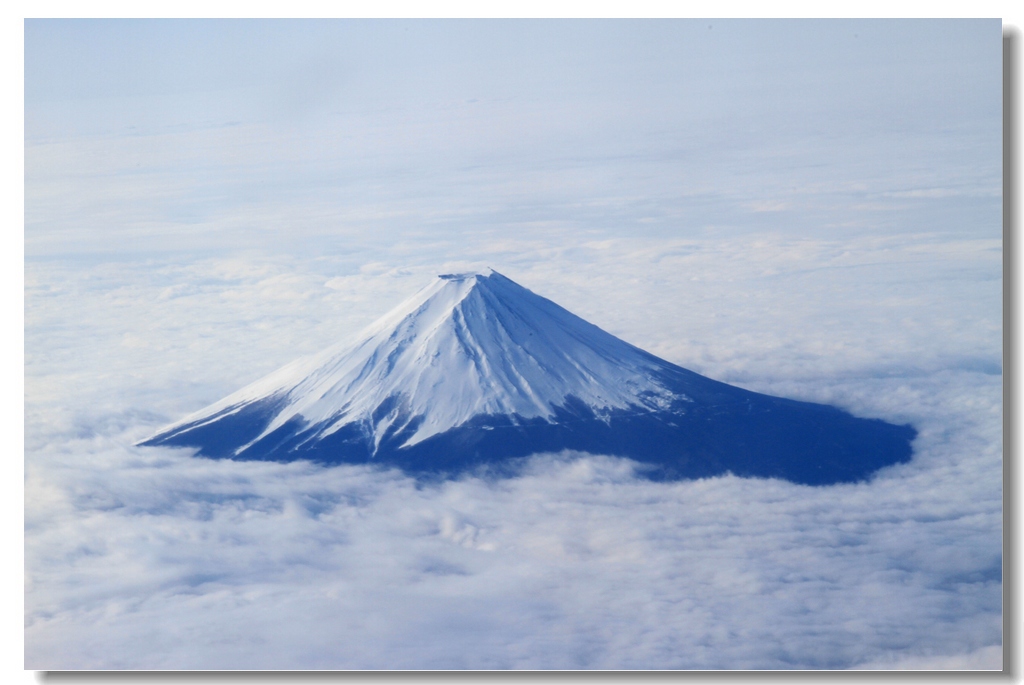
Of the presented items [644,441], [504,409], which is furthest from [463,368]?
[644,441]

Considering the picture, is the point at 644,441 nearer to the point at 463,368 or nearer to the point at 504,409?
the point at 504,409

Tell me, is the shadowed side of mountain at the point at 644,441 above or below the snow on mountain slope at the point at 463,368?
below

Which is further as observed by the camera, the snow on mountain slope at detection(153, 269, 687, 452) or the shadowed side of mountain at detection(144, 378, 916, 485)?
the snow on mountain slope at detection(153, 269, 687, 452)

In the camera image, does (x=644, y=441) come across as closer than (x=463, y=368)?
Yes

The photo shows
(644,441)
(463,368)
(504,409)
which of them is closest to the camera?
→ (644,441)

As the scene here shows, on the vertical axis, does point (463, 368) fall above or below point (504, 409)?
above

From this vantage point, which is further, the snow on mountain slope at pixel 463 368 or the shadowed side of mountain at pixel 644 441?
the snow on mountain slope at pixel 463 368

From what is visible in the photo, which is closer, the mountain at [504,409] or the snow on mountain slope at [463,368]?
the mountain at [504,409]

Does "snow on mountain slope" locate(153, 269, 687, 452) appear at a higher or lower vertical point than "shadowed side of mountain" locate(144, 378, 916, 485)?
higher

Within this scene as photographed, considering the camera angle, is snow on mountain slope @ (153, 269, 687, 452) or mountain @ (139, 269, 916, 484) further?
snow on mountain slope @ (153, 269, 687, 452)

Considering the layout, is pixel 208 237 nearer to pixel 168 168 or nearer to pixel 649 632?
pixel 168 168
